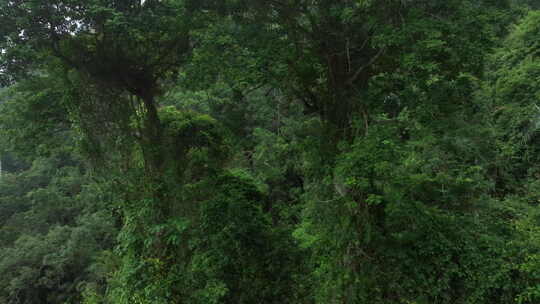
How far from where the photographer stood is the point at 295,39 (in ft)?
17.0

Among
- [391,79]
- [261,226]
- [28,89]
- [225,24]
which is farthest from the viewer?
[261,226]

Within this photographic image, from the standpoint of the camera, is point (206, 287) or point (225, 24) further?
point (206, 287)

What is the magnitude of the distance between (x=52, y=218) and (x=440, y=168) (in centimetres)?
1543

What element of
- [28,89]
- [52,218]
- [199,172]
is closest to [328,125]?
[199,172]

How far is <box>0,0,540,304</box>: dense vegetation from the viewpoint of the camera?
4.53 m

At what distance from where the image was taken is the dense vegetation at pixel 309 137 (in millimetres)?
4531

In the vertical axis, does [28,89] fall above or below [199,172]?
above

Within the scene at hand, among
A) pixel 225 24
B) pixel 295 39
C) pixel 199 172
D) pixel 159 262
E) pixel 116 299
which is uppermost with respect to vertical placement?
pixel 225 24

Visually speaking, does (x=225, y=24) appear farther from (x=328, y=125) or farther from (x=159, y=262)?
(x=159, y=262)

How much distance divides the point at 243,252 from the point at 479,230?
3781mm

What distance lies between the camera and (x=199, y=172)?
6.88 m

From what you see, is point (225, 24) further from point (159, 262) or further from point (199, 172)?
point (159, 262)

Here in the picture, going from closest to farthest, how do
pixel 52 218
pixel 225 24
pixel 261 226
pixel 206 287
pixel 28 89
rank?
pixel 225 24 < pixel 206 287 < pixel 28 89 < pixel 261 226 < pixel 52 218

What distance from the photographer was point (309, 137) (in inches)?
216
